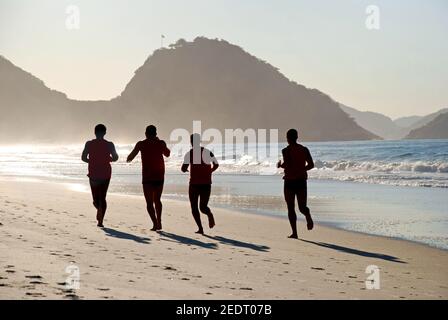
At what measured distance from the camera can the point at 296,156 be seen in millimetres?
10102

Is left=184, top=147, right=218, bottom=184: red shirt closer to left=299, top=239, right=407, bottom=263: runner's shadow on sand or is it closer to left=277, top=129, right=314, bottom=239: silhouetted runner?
left=277, top=129, right=314, bottom=239: silhouetted runner

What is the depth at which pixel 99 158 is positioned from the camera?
10617 mm

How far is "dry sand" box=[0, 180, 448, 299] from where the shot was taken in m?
5.50

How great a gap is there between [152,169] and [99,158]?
3.32ft

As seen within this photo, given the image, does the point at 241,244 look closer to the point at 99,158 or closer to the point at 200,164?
the point at 200,164

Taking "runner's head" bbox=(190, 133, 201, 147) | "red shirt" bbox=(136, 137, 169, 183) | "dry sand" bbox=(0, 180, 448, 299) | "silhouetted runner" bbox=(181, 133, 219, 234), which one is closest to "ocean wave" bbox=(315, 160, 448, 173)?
"dry sand" bbox=(0, 180, 448, 299)

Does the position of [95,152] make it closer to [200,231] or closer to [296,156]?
[200,231]

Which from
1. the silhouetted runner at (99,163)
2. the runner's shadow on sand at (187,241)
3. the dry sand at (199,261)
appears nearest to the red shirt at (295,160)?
the dry sand at (199,261)

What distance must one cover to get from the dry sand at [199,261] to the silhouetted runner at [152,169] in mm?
362

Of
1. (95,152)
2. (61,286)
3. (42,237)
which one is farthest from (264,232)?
(61,286)

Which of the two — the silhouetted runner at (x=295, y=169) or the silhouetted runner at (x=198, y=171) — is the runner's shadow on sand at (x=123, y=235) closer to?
the silhouetted runner at (x=198, y=171)

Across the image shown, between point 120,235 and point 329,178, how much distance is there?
717 inches

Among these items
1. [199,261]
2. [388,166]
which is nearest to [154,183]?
[199,261]

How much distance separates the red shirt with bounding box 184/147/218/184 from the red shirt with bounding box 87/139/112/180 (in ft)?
4.71
